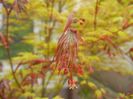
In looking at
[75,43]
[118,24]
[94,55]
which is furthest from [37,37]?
[75,43]

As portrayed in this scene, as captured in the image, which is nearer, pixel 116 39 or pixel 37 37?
pixel 116 39

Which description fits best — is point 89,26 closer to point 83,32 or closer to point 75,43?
point 83,32

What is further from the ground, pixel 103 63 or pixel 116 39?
pixel 116 39

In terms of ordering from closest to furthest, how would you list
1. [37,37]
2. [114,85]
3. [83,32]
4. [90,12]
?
1. [83,32]
2. [90,12]
3. [37,37]
4. [114,85]

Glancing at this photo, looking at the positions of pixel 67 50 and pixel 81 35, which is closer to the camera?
pixel 67 50

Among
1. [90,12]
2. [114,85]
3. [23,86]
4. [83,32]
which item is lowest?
[114,85]

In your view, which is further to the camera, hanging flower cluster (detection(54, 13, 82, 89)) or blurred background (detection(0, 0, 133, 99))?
blurred background (detection(0, 0, 133, 99))

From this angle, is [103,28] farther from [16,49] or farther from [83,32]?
[16,49]

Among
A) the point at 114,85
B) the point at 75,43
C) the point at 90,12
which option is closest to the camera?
the point at 75,43

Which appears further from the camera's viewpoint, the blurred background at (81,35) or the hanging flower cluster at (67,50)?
the blurred background at (81,35)
